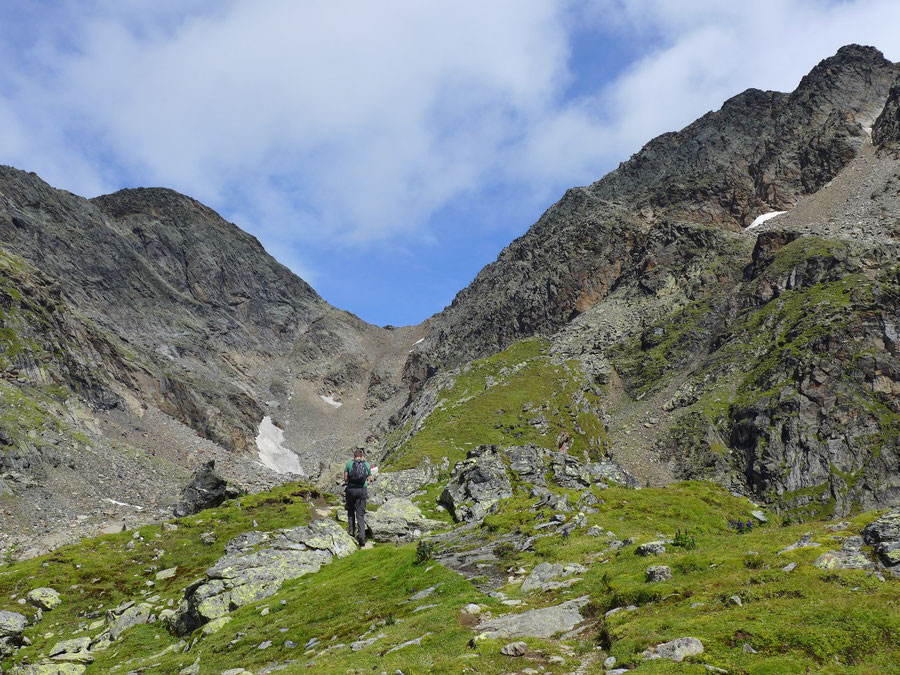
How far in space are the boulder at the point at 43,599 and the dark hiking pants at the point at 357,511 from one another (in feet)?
61.4

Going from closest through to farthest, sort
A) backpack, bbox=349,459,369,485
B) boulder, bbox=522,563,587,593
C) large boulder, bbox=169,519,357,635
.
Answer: boulder, bbox=522,563,587,593 → large boulder, bbox=169,519,357,635 → backpack, bbox=349,459,369,485

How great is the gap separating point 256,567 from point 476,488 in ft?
73.7

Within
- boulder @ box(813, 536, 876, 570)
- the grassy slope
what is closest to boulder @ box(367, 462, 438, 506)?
the grassy slope

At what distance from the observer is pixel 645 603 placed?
653 inches

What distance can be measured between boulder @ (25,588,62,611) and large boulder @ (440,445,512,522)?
28.1 meters

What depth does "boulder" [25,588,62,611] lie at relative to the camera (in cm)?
3444

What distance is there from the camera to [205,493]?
60344 mm

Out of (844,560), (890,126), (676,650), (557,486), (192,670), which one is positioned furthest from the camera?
(890,126)

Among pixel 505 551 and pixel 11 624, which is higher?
pixel 11 624

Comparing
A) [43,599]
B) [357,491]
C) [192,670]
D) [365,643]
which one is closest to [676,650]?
[365,643]

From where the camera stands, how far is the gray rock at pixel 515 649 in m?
14.5

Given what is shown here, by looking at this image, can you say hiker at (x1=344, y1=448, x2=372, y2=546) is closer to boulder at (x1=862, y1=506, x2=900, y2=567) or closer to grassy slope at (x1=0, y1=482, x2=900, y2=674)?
grassy slope at (x1=0, y1=482, x2=900, y2=674)

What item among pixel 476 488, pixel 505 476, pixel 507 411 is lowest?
pixel 476 488

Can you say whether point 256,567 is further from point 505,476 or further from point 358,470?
point 505,476
